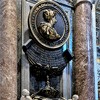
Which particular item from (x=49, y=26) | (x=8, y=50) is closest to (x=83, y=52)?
(x=49, y=26)

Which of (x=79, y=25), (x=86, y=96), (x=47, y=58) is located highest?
(x=79, y=25)

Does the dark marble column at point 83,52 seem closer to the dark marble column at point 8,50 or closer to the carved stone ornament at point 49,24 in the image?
the carved stone ornament at point 49,24

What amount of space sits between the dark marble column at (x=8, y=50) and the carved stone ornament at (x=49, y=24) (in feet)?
1.85

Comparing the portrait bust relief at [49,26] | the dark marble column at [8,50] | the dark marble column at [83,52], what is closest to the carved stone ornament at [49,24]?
the portrait bust relief at [49,26]

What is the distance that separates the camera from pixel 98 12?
34.0 feet

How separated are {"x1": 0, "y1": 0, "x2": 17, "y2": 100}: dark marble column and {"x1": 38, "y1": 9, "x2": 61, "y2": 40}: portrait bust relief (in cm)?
70

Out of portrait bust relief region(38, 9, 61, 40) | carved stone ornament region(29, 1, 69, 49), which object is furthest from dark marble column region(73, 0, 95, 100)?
portrait bust relief region(38, 9, 61, 40)

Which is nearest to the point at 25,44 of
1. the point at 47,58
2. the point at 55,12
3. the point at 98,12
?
the point at 47,58

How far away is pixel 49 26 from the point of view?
27.9 ft

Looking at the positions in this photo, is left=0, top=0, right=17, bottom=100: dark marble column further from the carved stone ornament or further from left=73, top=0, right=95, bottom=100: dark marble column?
left=73, top=0, right=95, bottom=100: dark marble column

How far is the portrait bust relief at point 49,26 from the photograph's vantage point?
8430 mm

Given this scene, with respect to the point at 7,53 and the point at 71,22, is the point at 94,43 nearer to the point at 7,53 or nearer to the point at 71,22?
the point at 71,22

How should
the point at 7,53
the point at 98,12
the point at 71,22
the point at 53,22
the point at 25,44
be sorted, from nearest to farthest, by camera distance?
the point at 7,53, the point at 25,44, the point at 53,22, the point at 71,22, the point at 98,12

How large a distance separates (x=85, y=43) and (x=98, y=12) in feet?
5.70
